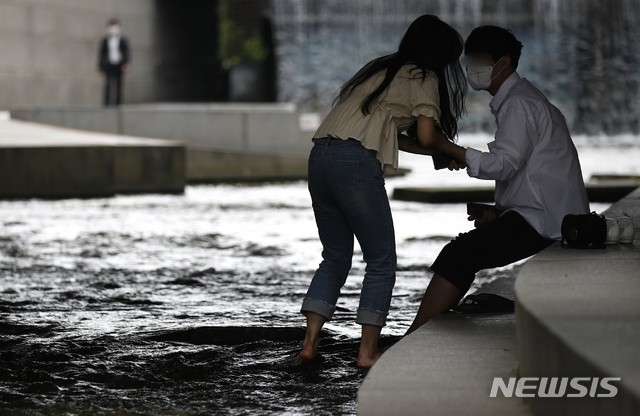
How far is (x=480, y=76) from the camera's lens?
4355mm

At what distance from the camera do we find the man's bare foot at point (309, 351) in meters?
4.22

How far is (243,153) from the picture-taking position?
17.1 meters

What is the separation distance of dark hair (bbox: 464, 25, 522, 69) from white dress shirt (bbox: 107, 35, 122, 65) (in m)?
16.2

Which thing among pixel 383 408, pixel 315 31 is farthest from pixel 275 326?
pixel 315 31

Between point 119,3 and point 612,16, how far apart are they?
1489 centimetres

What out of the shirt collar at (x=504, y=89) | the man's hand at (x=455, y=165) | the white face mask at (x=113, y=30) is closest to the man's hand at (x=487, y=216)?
the man's hand at (x=455, y=165)

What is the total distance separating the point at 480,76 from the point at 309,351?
1.47 meters

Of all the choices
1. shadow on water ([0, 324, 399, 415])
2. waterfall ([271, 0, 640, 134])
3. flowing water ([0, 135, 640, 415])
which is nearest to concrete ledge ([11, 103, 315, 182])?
flowing water ([0, 135, 640, 415])

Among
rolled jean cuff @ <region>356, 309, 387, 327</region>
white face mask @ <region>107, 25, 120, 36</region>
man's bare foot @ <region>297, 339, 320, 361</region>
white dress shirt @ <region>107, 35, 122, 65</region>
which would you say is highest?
white face mask @ <region>107, 25, 120, 36</region>

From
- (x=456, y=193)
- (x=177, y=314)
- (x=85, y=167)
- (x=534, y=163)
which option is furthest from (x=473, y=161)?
(x=85, y=167)

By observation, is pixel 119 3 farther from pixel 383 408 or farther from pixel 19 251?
pixel 383 408

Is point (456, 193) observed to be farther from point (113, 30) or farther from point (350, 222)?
point (113, 30)

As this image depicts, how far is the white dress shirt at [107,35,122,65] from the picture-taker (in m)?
19.6

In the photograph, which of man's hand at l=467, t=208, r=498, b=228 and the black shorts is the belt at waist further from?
Result: man's hand at l=467, t=208, r=498, b=228
